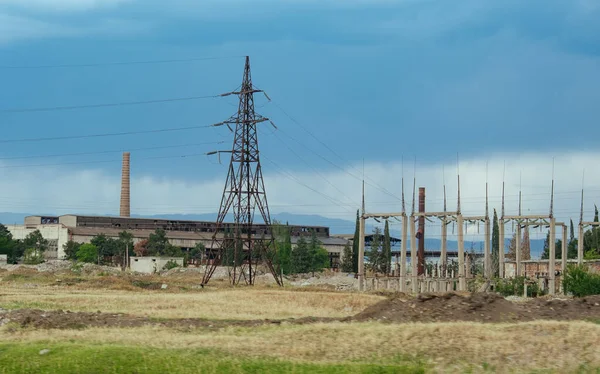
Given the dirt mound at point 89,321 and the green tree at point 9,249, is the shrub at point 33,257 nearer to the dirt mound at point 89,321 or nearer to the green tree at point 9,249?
the green tree at point 9,249

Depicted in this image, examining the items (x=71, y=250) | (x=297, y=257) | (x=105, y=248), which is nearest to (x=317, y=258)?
(x=297, y=257)

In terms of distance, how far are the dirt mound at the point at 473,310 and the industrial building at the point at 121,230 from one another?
111014 millimetres

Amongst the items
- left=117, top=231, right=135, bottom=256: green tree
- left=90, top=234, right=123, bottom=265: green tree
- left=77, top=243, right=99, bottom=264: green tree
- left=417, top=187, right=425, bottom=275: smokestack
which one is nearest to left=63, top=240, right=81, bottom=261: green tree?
left=77, top=243, right=99, bottom=264: green tree

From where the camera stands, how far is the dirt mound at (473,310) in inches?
1292

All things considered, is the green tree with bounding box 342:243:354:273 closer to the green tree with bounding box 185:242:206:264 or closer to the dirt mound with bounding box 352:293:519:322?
the green tree with bounding box 185:242:206:264

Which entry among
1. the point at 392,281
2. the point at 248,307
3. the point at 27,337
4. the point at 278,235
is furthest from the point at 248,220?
the point at 278,235

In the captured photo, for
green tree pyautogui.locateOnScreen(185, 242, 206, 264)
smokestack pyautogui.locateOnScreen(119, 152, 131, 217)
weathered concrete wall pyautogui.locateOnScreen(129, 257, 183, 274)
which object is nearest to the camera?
weathered concrete wall pyautogui.locateOnScreen(129, 257, 183, 274)

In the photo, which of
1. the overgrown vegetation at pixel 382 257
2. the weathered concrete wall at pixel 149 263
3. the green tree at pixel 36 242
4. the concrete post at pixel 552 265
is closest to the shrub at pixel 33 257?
the green tree at pixel 36 242

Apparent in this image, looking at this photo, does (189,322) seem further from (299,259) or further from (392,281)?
(299,259)

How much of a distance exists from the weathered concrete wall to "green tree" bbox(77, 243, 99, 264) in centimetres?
1663

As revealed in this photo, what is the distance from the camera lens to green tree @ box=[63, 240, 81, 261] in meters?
140

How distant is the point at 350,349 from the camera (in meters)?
26.2

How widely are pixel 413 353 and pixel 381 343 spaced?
1.32 meters

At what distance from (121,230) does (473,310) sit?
135 m
